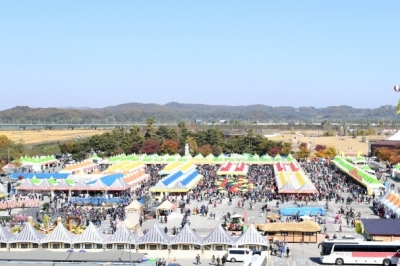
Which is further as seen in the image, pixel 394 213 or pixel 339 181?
pixel 339 181

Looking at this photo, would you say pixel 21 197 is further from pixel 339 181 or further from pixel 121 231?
pixel 339 181

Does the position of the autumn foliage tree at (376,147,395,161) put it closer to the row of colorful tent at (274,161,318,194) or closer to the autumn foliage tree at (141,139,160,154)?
the row of colorful tent at (274,161,318,194)

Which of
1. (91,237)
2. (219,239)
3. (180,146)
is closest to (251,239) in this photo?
(219,239)

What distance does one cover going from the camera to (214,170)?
4897 cm

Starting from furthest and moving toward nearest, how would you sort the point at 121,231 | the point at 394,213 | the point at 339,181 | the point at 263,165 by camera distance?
the point at 263,165, the point at 339,181, the point at 394,213, the point at 121,231

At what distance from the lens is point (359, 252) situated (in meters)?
19.5

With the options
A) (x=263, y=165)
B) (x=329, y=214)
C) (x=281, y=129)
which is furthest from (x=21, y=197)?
(x=281, y=129)

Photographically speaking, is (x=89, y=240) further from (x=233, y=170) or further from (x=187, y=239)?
(x=233, y=170)

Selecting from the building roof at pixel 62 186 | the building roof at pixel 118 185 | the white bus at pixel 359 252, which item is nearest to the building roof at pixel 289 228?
the white bus at pixel 359 252

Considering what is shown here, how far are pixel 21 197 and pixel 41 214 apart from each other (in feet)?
15.4

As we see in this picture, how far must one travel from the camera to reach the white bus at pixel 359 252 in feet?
63.3

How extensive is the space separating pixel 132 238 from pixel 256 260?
17.3ft

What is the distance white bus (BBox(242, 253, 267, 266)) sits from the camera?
16.9 metres

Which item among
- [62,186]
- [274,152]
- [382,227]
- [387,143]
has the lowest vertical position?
[62,186]
